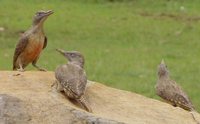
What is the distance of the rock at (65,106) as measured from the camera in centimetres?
788

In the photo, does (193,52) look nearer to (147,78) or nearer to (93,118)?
(147,78)

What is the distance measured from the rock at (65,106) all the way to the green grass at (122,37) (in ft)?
17.9

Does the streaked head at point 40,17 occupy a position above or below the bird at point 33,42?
above

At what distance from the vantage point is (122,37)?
69.5ft

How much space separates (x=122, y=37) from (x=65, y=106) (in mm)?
13305

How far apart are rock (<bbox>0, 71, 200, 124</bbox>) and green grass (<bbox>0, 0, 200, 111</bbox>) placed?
17.9ft

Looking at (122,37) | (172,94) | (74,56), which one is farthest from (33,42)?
(122,37)

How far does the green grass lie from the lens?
1688 centimetres

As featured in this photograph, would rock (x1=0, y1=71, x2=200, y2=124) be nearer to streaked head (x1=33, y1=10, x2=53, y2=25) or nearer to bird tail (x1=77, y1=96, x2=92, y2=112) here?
bird tail (x1=77, y1=96, x2=92, y2=112)

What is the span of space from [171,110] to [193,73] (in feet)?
27.1

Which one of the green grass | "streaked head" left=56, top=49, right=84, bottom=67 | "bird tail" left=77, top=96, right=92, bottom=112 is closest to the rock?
"bird tail" left=77, top=96, right=92, bottom=112

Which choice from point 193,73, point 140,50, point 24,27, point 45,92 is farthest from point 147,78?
point 45,92

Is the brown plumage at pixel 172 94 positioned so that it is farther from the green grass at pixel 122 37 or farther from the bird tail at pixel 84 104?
the green grass at pixel 122 37

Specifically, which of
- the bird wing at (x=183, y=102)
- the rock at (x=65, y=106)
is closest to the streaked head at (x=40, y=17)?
the rock at (x=65, y=106)
